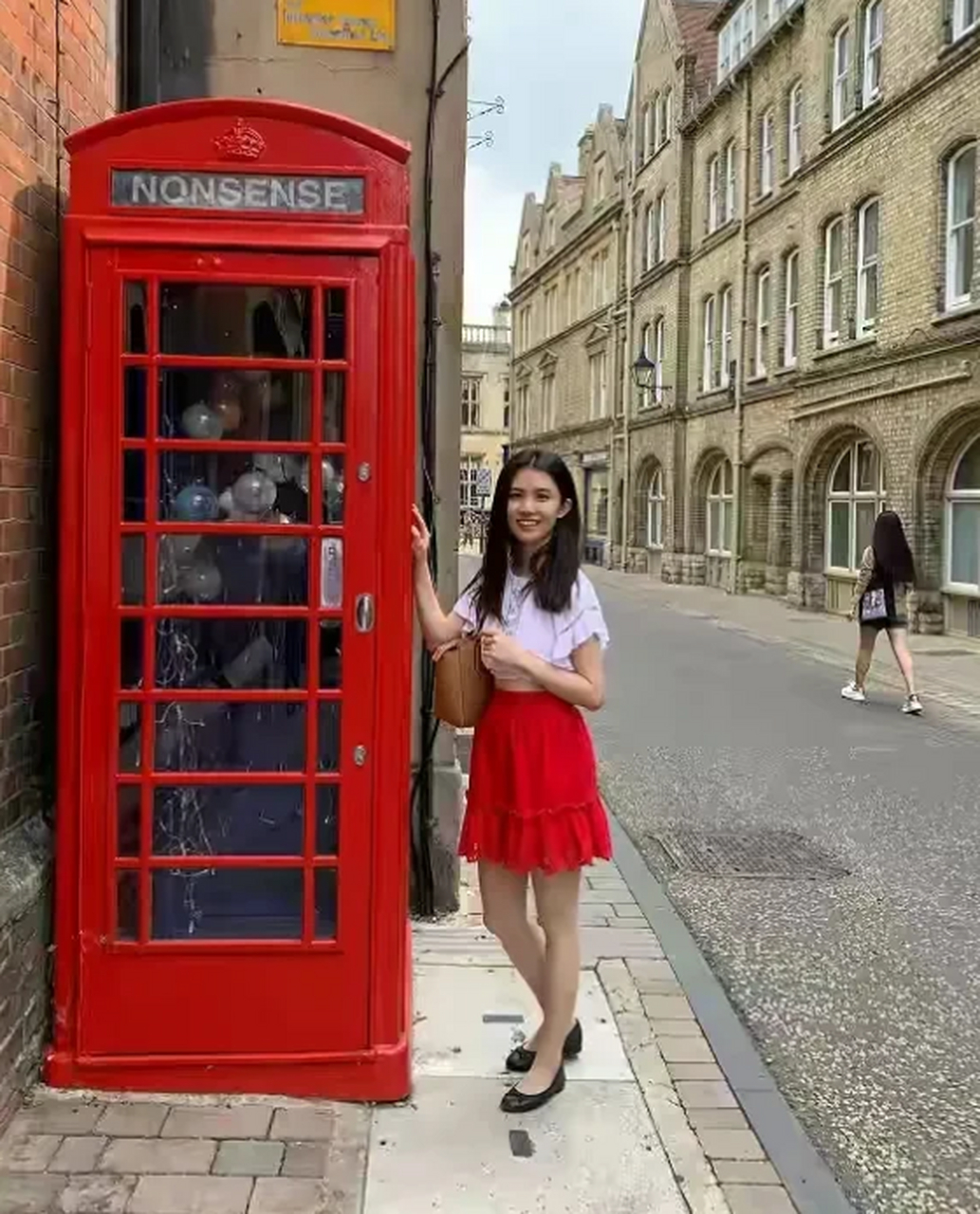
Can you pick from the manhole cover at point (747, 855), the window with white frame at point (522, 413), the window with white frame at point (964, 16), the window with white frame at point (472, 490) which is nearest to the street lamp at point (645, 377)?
the window with white frame at point (964, 16)

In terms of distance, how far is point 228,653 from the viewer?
3568mm

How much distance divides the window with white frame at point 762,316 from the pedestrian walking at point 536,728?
23.6 meters

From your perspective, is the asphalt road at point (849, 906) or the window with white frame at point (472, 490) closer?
the asphalt road at point (849, 906)

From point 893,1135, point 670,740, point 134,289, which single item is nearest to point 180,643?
point 134,289

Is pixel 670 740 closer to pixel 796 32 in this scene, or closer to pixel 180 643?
pixel 180 643

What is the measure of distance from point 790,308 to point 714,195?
6.10m

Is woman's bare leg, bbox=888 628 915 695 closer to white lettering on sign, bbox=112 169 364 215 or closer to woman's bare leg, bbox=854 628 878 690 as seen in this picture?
woman's bare leg, bbox=854 628 878 690

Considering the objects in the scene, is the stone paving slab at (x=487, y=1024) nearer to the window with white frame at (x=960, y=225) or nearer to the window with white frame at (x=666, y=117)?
the window with white frame at (x=960, y=225)

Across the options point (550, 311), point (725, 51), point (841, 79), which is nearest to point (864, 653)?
point (841, 79)

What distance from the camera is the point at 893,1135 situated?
11.9 feet

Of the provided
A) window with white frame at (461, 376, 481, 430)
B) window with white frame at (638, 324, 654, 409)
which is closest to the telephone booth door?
window with white frame at (638, 324, 654, 409)

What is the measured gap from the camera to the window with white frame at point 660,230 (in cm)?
3341

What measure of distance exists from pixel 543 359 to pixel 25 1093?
1819 inches

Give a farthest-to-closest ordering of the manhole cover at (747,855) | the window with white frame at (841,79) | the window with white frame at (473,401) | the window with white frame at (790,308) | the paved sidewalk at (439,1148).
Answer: the window with white frame at (473,401), the window with white frame at (790,308), the window with white frame at (841,79), the manhole cover at (747,855), the paved sidewalk at (439,1148)
